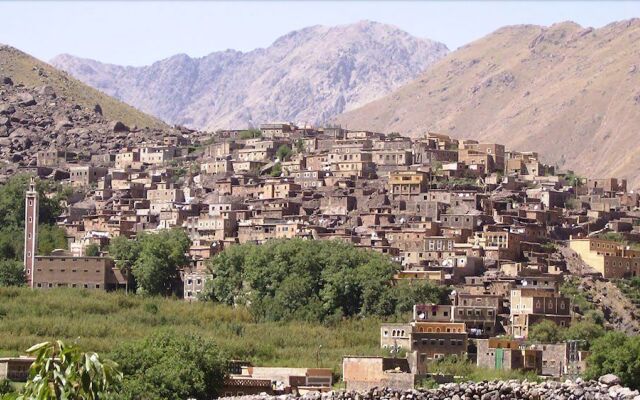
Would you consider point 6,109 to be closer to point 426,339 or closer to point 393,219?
point 393,219

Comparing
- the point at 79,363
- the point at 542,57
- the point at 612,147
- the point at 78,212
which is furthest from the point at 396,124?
the point at 79,363

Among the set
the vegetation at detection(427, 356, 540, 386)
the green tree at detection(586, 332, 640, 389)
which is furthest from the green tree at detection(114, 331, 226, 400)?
the green tree at detection(586, 332, 640, 389)

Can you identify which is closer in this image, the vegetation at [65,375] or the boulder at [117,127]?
the vegetation at [65,375]

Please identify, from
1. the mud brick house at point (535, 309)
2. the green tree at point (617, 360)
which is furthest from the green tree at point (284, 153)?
the green tree at point (617, 360)

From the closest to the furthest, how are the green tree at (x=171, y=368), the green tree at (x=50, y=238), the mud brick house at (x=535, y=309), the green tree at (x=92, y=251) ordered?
the green tree at (x=171, y=368) < the mud brick house at (x=535, y=309) < the green tree at (x=92, y=251) < the green tree at (x=50, y=238)

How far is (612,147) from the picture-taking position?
159250 millimetres

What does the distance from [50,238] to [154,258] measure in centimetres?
1049

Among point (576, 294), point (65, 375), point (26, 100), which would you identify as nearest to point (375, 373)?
point (576, 294)

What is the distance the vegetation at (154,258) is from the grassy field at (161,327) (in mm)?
2749

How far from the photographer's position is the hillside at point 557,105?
525 ft

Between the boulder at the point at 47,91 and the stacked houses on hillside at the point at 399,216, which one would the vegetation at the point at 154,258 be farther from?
the boulder at the point at 47,91

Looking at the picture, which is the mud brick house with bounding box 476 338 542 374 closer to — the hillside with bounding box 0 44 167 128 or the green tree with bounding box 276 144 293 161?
the green tree with bounding box 276 144 293 161

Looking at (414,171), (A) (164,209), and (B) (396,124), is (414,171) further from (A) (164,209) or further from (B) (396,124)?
(B) (396,124)

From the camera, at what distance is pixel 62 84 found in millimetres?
112688
